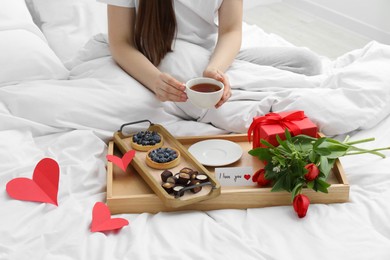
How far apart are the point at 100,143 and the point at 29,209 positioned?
30cm

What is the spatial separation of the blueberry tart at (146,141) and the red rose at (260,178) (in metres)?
0.27

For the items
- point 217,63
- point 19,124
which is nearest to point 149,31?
point 217,63

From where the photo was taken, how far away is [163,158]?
1.39 metres

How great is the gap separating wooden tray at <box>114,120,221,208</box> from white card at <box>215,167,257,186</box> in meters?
0.03

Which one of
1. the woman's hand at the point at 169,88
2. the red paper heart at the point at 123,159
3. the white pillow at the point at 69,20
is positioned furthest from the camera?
the white pillow at the point at 69,20

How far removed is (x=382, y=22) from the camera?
132 inches

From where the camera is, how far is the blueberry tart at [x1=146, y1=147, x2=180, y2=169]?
138 centimetres

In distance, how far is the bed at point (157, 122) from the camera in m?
1.18

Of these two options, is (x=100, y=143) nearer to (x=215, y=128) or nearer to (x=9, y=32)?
(x=215, y=128)

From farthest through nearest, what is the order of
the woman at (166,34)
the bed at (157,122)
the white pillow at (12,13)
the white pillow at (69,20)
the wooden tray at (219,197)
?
the white pillow at (69,20) → the white pillow at (12,13) → the woman at (166,34) → the wooden tray at (219,197) → the bed at (157,122)

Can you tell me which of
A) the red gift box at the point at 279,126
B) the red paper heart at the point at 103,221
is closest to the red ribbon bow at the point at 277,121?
the red gift box at the point at 279,126

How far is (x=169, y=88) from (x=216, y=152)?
0.21m

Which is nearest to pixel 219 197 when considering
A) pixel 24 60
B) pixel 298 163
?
pixel 298 163

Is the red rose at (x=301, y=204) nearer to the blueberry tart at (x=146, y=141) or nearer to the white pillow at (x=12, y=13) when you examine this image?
the blueberry tart at (x=146, y=141)
